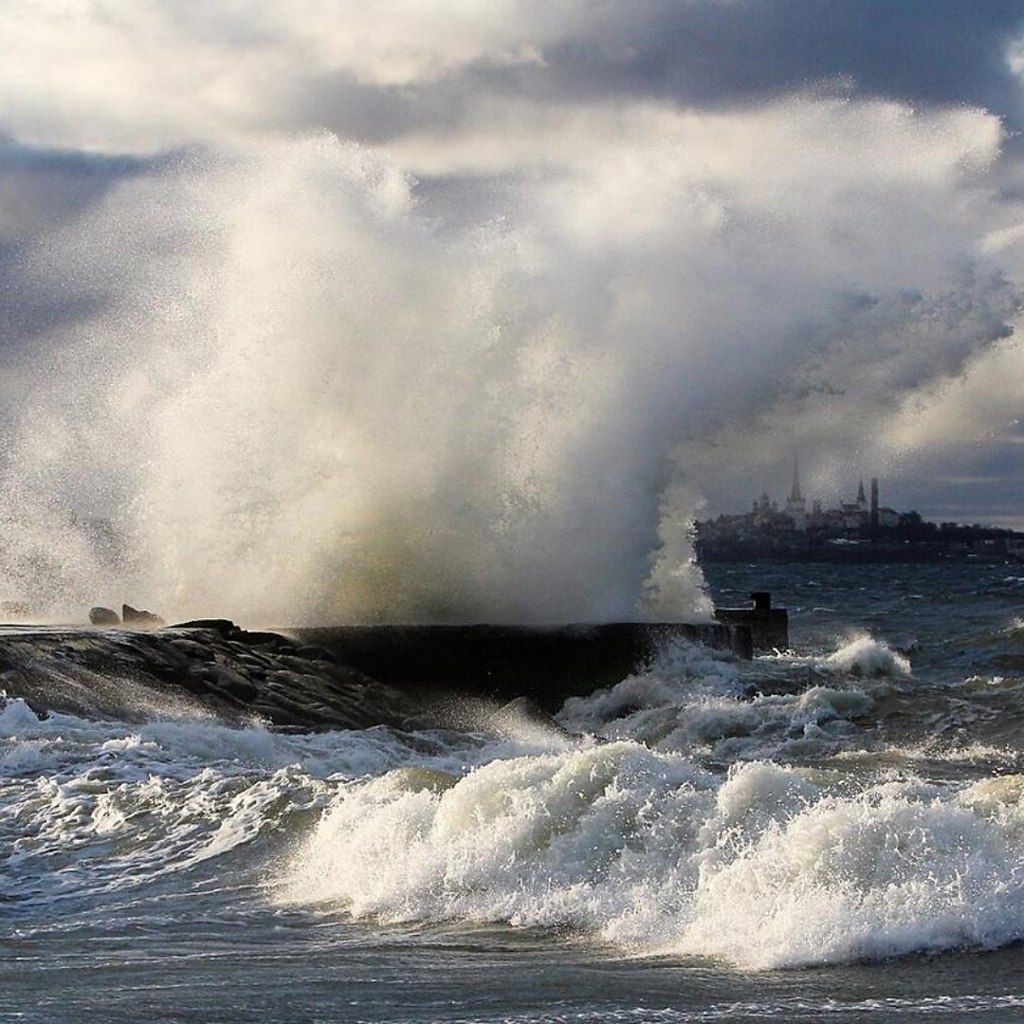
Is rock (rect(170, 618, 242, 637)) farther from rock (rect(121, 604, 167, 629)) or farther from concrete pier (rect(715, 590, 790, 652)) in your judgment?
concrete pier (rect(715, 590, 790, 652))

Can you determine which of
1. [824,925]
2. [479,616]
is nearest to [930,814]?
[824,925]

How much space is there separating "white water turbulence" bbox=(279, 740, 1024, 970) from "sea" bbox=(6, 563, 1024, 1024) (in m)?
0.02

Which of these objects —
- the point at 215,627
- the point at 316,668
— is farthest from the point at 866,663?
the point at 215,627

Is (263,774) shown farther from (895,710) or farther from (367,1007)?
(895,710)

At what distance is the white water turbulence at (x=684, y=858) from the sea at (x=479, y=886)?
0.05ft

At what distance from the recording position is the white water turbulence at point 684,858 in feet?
24.1

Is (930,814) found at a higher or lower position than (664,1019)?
higher

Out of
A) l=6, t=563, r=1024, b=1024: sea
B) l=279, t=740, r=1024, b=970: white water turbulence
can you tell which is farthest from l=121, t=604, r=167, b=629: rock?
l=279, t=740, r=1024, b=970: white water turbulence

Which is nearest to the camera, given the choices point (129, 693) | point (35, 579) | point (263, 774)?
point (263, 774)

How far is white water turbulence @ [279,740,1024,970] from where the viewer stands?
7340 millimetres

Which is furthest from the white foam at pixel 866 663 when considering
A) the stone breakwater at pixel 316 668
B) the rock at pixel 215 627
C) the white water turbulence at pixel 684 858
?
the white water turbulence at pixel 684 858

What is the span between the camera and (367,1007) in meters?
6.31

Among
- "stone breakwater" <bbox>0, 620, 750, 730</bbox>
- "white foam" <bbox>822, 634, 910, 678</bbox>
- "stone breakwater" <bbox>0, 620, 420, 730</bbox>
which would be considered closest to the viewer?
"stone breakwater" <bbox>0, 620, 420, 730</bbox>

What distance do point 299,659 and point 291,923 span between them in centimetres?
838
